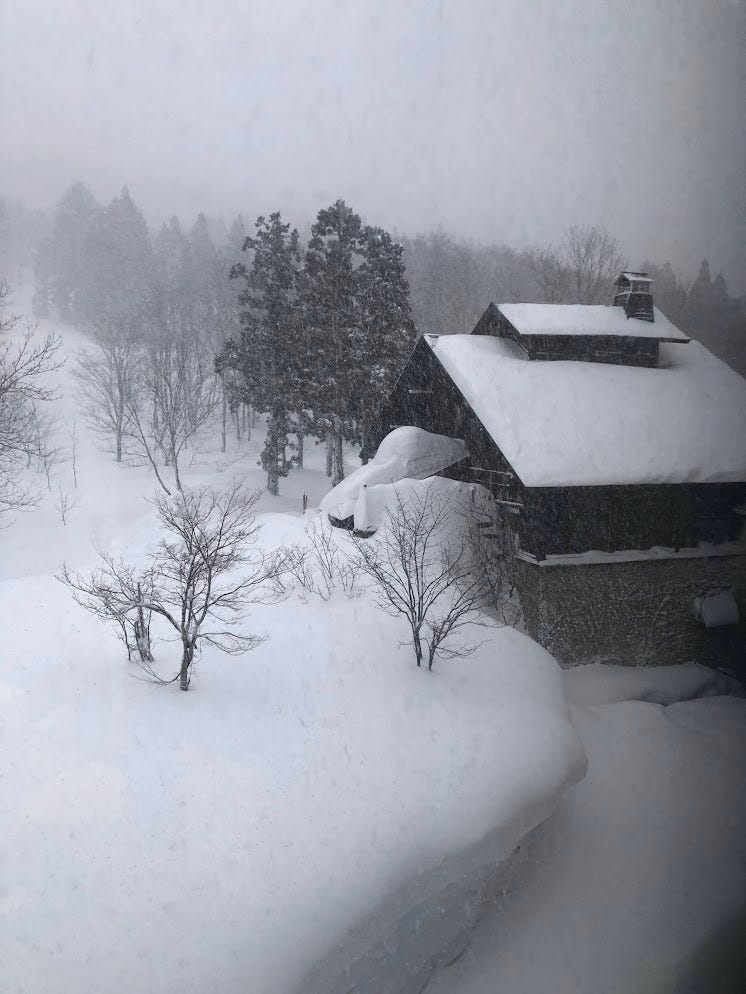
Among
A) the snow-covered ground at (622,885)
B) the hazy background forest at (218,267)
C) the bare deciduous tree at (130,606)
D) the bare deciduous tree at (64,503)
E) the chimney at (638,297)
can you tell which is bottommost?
the snow-covered ground at (622,885)

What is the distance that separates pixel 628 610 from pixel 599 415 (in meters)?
4.07

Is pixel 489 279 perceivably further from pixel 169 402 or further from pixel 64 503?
pixel 64 503

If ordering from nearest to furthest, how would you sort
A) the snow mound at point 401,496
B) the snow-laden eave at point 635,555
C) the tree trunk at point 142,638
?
the tree trunk at point 142,638 < the snow-laden eave at point 635,555 < the snow mound at point 401,496

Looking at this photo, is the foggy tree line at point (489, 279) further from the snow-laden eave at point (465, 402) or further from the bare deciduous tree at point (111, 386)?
the bare deciduous tree at point (111, 386)

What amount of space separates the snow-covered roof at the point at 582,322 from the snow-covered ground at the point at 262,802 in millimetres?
8141

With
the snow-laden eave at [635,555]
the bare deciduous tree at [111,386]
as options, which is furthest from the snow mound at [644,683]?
Answer: the bare deciduous tree at [111,386]

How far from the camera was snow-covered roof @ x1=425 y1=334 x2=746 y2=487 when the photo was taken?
10.5 meters

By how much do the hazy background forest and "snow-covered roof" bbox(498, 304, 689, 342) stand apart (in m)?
1.10

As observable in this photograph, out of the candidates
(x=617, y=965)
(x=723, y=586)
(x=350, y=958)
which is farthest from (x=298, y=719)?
(x=723, y=586)

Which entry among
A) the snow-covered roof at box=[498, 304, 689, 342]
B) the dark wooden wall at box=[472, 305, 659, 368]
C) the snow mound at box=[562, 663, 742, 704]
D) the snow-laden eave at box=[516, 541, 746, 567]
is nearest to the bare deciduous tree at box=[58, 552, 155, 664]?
the snow-laden eave at box=[516, 541, 746, 567]

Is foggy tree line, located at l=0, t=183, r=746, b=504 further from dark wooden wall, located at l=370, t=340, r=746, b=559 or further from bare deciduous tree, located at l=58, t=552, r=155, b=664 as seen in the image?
bare deciduous tree, located at l=58, t=552, r=155, b=664

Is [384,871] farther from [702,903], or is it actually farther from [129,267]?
[129,267]

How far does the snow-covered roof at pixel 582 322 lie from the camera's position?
14.0 m

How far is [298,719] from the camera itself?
7.27m
